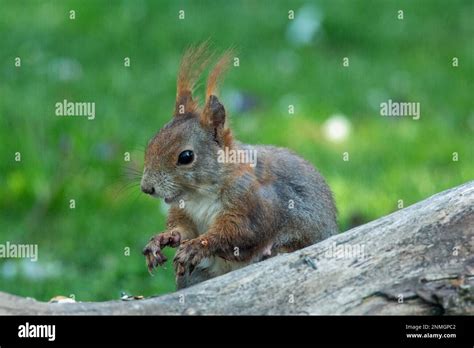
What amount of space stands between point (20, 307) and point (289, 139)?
4.97 meters

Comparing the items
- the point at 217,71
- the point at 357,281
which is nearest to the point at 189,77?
the point at 217,71

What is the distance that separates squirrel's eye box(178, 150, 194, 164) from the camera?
5184mm

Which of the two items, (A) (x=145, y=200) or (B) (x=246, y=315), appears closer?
(B) (x=246, y=315)

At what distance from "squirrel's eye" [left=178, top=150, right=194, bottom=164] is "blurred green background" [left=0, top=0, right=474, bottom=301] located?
1547 mm

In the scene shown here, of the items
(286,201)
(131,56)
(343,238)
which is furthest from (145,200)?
(343,238)

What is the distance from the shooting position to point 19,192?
826 centimetres

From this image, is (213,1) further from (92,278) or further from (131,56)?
(92,278)

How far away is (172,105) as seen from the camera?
9.52 meters

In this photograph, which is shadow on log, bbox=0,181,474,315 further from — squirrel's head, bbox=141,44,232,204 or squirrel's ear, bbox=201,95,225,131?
squirrel's ear, bbox=201,95,225,131

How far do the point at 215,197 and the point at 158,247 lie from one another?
0.35m

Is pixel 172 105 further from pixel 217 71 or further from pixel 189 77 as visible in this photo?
pixel 217 71
